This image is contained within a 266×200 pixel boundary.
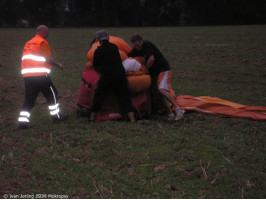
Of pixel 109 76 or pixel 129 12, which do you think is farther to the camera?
pixel 129 12

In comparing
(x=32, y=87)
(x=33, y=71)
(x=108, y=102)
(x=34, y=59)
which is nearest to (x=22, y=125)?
(x=32, y=87)

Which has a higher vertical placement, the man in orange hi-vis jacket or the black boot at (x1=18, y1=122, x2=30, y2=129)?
the man in orange hi-vis jacket

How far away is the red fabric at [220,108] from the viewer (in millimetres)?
7883

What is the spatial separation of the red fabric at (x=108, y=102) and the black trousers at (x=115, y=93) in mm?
206

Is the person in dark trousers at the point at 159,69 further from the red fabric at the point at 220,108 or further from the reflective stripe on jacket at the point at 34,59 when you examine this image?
the reflective stripe on jacket at the point at 34,59

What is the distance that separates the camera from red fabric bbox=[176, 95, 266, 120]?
7883 millimetres

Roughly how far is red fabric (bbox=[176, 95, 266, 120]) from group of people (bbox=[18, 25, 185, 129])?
590mm

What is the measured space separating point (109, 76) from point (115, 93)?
1.35 feet

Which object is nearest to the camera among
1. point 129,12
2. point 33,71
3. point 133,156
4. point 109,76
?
point 133,156

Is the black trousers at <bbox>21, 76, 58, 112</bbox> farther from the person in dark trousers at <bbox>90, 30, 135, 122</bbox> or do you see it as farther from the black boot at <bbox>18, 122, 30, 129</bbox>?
the person in dark trousers at <bbox>90, 30, 135, 122</bbox>

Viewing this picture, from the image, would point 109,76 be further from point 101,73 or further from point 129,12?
point 129,12

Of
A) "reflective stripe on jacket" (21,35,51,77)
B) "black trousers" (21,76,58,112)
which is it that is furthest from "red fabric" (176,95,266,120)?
"reflective stripe on jacket" (21,35,51,77)

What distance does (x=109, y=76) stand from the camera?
24.5ft

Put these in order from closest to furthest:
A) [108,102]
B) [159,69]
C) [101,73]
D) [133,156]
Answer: [133,156] → [101,73] → [108,102] → [159,69]
